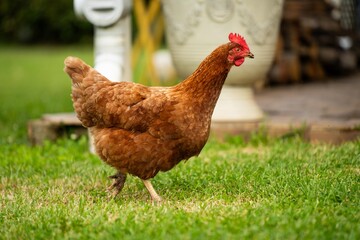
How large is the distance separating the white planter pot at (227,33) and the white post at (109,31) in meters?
0.49

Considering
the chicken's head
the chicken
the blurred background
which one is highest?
the chicken's head

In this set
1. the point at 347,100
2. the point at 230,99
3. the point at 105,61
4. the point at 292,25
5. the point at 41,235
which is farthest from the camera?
the point at 292,25

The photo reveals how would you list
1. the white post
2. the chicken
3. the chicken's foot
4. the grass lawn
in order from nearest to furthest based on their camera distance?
the grass lawn
the chicken
the chicken's foot
the white post

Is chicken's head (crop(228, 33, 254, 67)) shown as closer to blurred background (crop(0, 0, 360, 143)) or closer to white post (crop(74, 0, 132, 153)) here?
white post (crop(74, 0, 132, 153))

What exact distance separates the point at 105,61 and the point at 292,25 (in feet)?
14.4

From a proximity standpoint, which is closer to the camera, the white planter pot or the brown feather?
the brown feather

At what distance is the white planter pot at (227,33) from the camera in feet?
20.7

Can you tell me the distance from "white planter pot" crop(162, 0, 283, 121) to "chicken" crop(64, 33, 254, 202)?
1.83 metres

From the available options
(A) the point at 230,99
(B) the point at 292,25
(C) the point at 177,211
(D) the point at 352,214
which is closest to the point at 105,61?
(A) the point at 230,99

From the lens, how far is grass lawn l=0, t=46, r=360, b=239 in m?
3.60

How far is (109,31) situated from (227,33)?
1037mm

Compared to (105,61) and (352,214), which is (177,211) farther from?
(105,61)

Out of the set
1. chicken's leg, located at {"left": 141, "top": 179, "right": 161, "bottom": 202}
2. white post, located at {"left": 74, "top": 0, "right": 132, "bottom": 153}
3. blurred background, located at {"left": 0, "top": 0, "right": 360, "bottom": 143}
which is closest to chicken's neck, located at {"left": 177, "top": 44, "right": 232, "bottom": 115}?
chicken's leg, located at {"left": 141, "top": 179, "right": 161, "bottom": 202}

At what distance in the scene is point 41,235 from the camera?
3635mm
